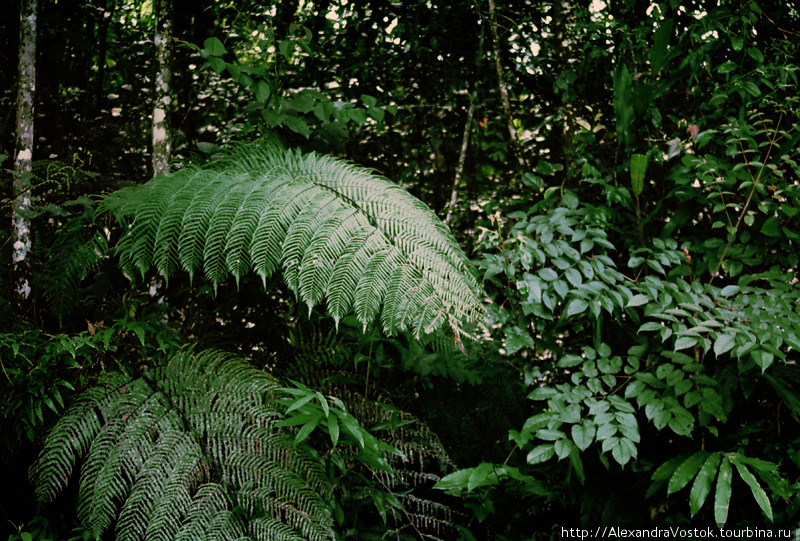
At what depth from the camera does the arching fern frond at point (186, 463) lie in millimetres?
1326

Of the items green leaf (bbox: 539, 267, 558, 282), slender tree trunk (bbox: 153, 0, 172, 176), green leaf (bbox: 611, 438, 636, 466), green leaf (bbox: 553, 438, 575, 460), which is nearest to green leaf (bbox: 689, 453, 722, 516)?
green leaf (bbox: 611, 438, 636, 466)

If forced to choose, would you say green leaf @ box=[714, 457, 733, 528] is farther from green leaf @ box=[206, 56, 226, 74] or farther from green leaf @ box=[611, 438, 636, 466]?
green leaf @ box=[206, 56, 226, 74]

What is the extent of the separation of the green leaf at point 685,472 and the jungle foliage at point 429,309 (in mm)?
12

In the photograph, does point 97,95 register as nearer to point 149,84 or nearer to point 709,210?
point 149,84

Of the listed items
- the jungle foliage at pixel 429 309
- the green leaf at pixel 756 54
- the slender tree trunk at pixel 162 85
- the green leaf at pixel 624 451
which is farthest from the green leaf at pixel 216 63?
the green leaf at pixel 756 54

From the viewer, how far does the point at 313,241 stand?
4.88 feet

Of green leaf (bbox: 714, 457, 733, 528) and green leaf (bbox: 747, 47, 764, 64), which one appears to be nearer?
green leaf (bbox: 714, 457, 733, 528)

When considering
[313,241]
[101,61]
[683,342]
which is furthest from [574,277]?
[101,61]

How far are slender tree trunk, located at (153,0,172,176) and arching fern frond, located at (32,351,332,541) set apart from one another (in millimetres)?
1270

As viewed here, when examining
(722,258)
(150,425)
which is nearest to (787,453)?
(722,258)

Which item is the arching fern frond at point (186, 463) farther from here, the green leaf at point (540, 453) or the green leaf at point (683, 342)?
the green leaf at point (683, 342)

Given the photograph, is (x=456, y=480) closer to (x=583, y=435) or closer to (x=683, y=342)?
(x=583, y=435)

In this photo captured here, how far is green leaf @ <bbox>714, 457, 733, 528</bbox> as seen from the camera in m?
1.48

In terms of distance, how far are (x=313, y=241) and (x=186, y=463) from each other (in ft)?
2.24
